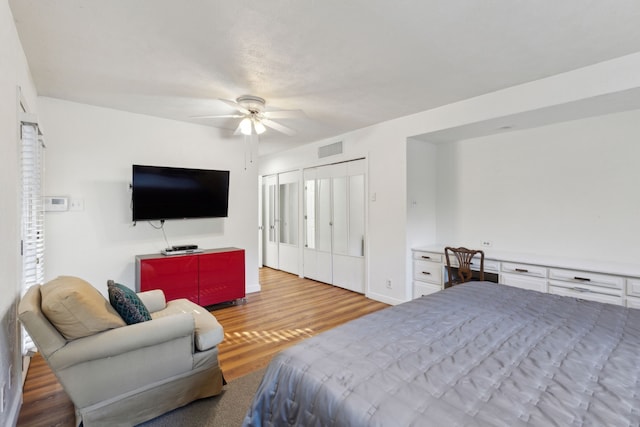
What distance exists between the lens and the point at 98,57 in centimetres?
242

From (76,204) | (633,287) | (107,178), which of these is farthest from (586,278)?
(76,204)

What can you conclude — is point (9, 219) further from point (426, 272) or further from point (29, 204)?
point (426, 272)

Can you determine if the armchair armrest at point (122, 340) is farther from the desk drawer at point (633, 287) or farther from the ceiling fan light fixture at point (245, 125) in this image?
the desk drawer at point (633, 287)

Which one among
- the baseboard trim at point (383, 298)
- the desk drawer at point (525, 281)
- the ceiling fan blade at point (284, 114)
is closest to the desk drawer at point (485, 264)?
the desk drawer at point (525, 281)

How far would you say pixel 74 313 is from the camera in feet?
5.64

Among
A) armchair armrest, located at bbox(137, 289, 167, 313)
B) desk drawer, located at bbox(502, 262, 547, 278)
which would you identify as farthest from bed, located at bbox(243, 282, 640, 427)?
armchair armrest, located at bbox(137, 289, 167, 313)

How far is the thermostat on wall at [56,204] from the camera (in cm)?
325

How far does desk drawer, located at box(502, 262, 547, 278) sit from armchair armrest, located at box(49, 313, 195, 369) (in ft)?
10.2

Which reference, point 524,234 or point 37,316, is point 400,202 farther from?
point 37,316

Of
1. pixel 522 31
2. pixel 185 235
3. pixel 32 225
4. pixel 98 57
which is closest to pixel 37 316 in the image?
pixel 32 225

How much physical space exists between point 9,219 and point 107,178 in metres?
1.95

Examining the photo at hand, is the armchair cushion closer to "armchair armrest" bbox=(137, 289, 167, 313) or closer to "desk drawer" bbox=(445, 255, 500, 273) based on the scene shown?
"armchair armrest" bbox=(137, 289, 167, 313)

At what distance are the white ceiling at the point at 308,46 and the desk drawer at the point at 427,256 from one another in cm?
182

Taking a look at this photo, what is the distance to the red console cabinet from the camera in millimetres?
3531
